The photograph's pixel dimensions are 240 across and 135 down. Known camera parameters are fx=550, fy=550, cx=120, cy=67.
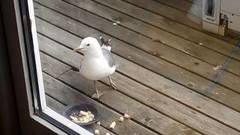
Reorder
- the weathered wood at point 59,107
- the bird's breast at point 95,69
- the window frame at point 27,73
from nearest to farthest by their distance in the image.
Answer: the window frame at point 27,73
the weathered wood at point 59,107
the bird's breast at point 95,69

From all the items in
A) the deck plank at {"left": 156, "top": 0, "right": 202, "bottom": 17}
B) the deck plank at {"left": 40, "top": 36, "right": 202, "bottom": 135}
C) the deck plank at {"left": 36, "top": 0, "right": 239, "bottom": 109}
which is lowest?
the deck plank at {"left": 40, "top": 36, "right": 202, "bottom": 135}

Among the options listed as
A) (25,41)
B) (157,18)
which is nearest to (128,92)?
(157,18)

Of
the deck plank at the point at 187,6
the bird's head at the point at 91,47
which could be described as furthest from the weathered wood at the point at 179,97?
the deck plank at the point at 187,6

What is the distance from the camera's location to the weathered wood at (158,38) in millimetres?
1638

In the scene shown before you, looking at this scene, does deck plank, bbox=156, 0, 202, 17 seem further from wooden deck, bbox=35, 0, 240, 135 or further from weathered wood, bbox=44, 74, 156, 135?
weathered wood, bbox=44, 74, 156, 135

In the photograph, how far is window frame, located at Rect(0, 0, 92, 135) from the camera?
4.02ft

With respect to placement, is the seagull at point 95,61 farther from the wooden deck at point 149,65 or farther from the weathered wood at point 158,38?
the weathered wood at point 158,38

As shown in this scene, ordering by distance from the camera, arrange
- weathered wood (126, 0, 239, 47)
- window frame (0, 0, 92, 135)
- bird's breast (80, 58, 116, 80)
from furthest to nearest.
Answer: weathered wood (126, 0, 239, 47) < bird's breast (80, 58, 116, 80) < window frame (0, 0, 92, 135)

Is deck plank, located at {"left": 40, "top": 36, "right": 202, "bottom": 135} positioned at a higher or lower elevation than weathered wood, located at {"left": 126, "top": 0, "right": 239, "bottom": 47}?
lower

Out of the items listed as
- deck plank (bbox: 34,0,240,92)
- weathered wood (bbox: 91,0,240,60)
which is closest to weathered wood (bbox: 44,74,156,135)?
deck plank (bbox: 34,0,240,92)

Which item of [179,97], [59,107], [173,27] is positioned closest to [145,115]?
[179,97]

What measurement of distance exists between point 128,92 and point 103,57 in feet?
0.44

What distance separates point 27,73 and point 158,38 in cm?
55

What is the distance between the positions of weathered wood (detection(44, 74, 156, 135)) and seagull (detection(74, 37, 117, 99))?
46 mm
